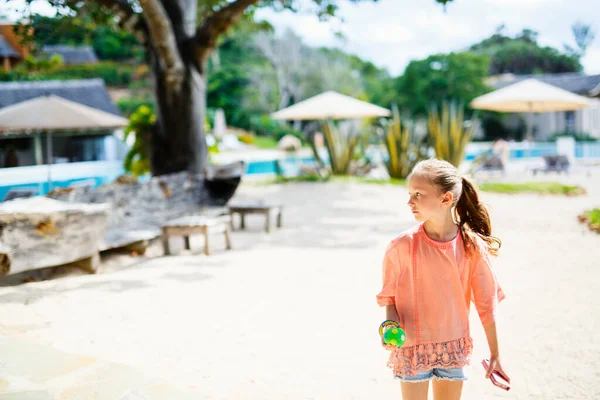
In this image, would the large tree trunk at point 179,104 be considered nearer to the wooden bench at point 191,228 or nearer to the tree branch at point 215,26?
the tree branch at point 215,26

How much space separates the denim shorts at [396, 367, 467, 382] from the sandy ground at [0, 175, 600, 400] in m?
1.00

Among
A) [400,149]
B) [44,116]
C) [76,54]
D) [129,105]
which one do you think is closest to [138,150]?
[44,116]

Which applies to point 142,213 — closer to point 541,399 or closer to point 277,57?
point 541,399

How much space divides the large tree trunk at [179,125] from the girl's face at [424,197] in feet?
27.3

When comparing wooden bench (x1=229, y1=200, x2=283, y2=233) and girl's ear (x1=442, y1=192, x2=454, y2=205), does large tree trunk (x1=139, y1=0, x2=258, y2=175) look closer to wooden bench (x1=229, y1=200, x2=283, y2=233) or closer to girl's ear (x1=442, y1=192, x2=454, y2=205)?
wooden bench (x1=229, y1=200, x2=283, y2=233)

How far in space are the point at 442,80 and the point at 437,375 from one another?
2959cm

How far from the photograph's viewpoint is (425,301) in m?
2.14

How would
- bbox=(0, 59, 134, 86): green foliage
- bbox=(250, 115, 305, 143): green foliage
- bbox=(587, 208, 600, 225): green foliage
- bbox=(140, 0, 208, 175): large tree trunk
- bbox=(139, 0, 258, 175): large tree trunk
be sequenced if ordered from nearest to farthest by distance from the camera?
1. bbox=(587, 208, 600, 225): green foliage
2. bbox=(139, 0, 258, 175): large tree trunk
3. bbox=(140, 0, 208, 175): large tree trunk
4. bbox=(0, 59, 134, 86): green foliage
5. bbox=(250, 115, 305, 143): green foliage

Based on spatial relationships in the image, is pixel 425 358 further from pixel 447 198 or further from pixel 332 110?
pixel 332 110

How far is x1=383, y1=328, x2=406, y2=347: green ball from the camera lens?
200cm

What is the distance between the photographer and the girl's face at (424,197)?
212 cm

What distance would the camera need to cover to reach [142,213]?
7691 mm

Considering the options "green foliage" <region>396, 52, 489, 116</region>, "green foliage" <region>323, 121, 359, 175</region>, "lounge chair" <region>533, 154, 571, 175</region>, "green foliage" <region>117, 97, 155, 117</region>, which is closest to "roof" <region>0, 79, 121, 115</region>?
"green foliage" <region>323, 121, 359, 175</region>

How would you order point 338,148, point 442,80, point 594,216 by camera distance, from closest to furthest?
point 594,216, point 338,148, point 442,80
